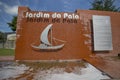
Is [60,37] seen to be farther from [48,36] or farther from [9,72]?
[9,72]

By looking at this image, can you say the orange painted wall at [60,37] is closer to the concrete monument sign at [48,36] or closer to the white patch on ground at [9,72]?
the concrete monument sign at [48,36]

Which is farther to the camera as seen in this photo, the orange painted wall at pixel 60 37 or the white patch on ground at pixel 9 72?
the orange painted wall at pixel 60 37

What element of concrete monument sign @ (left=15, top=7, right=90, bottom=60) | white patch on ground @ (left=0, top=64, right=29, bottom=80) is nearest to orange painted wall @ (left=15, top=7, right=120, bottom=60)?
concrete monument sign @ (left=15, top=7, right=90, bottom=60)

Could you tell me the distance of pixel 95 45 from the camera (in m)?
9.68

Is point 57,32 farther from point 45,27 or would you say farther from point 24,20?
point 24,20

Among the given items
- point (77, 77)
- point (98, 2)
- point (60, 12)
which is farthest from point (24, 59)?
point (98, 2)

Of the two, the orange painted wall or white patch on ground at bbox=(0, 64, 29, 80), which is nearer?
white patch on ground at bbox=(0, 64, 29, 80)

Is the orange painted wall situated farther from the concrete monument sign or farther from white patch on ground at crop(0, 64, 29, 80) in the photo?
white patch on ground at crop(0, 64, 29, 80)

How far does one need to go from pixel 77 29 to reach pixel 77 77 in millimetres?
4695

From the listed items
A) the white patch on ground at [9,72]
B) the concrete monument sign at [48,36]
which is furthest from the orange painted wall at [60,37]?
the white patch on ground at [9,72]

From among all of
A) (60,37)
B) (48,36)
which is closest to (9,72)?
(48,36)

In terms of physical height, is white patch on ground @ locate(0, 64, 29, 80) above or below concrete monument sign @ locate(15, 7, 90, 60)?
below

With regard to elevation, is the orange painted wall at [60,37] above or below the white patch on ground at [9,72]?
above

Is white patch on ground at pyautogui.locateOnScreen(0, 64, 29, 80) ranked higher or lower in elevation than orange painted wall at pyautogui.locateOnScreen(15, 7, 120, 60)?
lower
